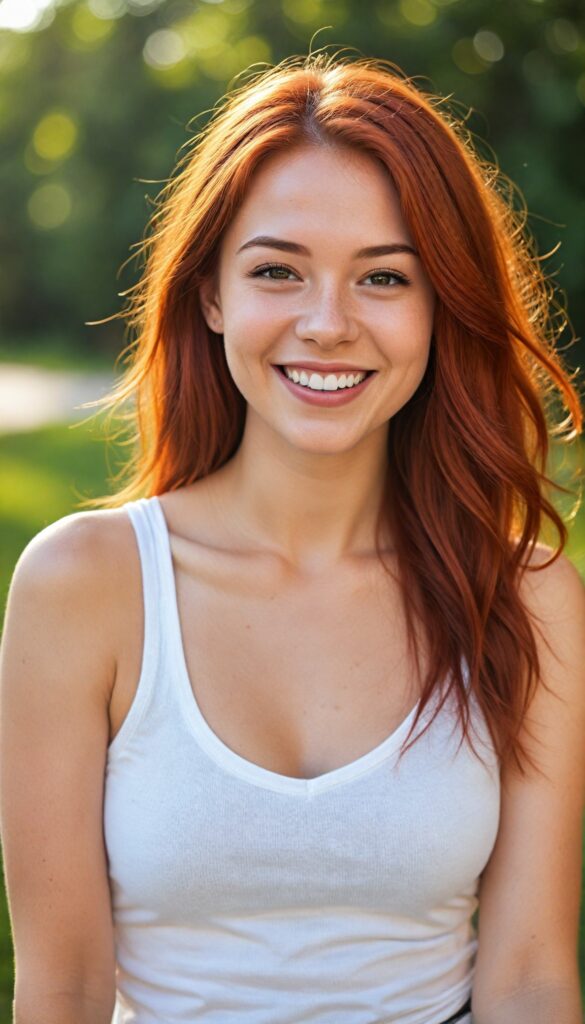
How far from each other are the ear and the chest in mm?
385

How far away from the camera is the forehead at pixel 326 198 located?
209cm

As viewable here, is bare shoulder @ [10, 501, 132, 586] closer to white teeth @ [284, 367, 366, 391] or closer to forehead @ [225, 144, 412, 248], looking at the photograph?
white teeth @ [284, 367, 366, 391]

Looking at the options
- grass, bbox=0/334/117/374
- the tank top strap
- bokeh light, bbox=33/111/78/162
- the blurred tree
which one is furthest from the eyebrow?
bokeh light, bbox=33/111/78/162

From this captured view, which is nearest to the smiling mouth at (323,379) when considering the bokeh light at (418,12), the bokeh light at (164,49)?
the bokeh light at (418,12)

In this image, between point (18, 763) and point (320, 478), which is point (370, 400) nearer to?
point (320, 478)

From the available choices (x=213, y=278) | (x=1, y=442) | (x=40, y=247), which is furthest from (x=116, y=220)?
(x=213, y=278)

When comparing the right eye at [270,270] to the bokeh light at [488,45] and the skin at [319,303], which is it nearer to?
the skin at [319,303]

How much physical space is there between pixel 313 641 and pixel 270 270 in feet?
1.94

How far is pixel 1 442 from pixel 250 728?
8.09 metres

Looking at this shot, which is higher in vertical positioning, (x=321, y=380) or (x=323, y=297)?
(x=323, y=297)

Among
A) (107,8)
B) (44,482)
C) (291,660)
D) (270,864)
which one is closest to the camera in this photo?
(270,864)

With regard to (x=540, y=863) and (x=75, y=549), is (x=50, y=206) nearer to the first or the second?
(x=75, y=549)

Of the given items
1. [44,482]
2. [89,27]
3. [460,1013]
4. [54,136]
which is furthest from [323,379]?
[54,136]

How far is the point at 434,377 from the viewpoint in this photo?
7.85ft
